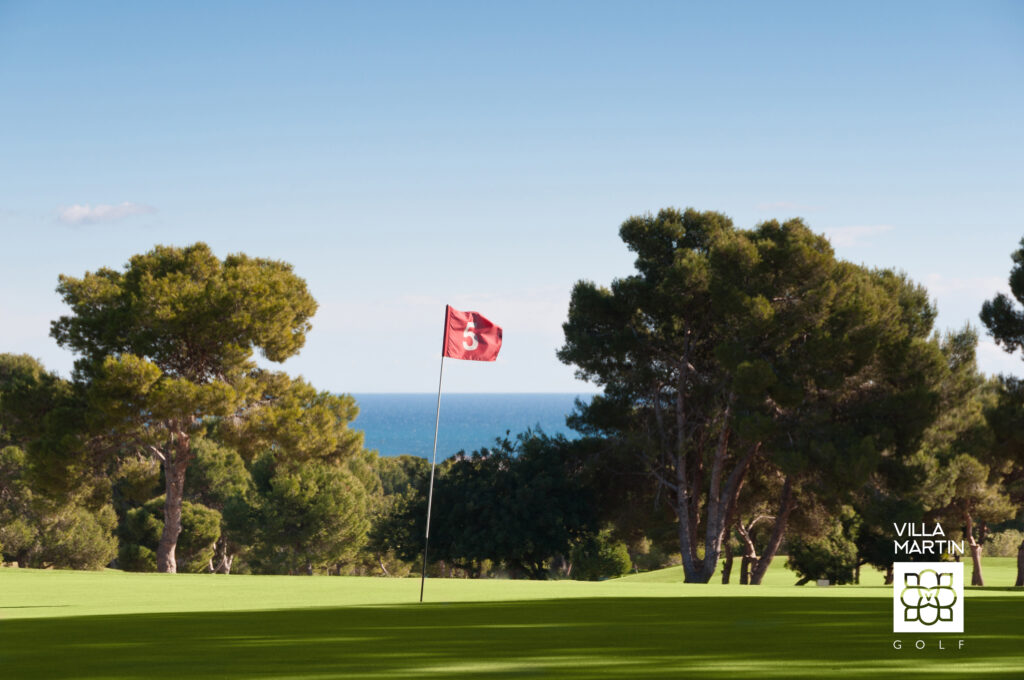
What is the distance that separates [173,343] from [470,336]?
17825 mm

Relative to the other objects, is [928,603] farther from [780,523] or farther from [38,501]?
[38,501]

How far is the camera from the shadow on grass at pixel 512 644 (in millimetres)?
7152

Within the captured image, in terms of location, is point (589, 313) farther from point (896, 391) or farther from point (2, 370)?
point (2, 370)

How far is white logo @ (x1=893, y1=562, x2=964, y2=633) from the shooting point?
29.6 ft

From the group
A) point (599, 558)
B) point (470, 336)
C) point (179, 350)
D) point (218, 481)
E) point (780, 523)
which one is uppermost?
point (179, 350)

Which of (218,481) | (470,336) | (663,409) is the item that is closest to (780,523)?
(663,409)

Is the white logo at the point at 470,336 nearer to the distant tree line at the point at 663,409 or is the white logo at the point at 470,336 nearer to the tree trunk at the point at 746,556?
the distant tree line at the point at 663,409

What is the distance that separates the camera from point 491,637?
9.13 m

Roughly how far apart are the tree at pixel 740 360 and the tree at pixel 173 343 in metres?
10.3

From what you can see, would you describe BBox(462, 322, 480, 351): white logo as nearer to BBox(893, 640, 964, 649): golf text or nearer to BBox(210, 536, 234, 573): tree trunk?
BBox(893, 640, 964, 649): golf text

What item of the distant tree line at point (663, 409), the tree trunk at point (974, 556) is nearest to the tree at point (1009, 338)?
the distant tree line at point (663, 409)

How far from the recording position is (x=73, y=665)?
759 centimetres

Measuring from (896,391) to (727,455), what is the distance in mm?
5892

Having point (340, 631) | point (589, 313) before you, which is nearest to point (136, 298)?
point (589, 313)
